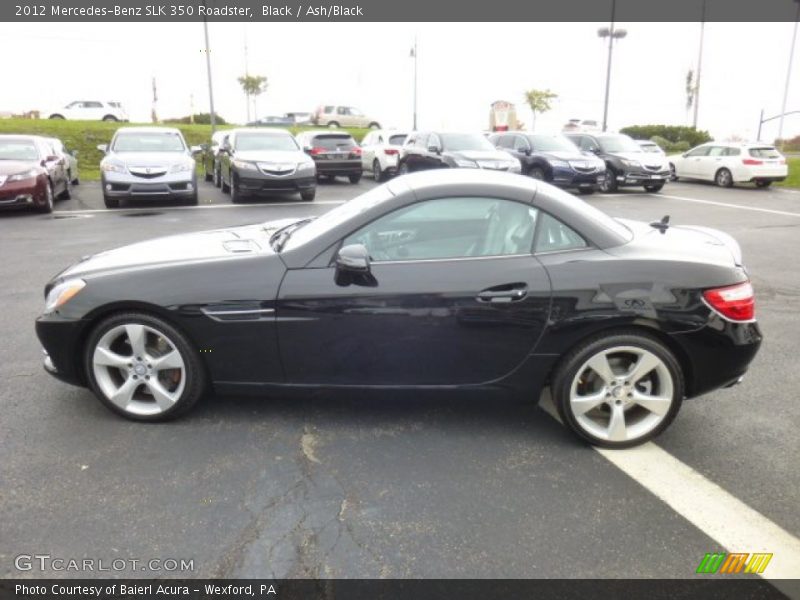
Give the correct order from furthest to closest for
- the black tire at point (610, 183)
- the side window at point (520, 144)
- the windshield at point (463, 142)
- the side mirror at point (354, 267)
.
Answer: the black tire at point (610, 183) → the side window at point (520, 144) → the windshield at point (463, 142) → the side mirror at point (354, 267)

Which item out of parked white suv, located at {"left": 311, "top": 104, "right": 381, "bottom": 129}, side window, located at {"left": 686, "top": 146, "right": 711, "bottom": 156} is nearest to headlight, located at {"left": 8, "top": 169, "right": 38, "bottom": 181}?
side window, located at {"left": 686, "top": 146, "right": 711, "bottom": 156}

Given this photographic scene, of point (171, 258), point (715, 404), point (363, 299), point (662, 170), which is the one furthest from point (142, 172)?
point (662, 170)

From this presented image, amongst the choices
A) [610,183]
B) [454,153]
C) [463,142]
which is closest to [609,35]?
[610,183]

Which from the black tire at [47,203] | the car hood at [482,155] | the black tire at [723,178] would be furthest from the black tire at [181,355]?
the black tire at [723,178]

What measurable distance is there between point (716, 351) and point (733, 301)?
11.3 inches

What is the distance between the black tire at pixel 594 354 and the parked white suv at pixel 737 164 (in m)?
19.4

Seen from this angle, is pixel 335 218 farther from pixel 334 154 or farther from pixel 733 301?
pixel 334 154

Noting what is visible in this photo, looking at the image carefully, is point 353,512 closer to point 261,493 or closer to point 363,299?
point 261,493

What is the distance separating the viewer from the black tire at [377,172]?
2095 cm

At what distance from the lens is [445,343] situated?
11.2 feet

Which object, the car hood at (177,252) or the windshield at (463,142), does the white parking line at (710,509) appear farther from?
the windshield at (463,142)

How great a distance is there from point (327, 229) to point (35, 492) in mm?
1934

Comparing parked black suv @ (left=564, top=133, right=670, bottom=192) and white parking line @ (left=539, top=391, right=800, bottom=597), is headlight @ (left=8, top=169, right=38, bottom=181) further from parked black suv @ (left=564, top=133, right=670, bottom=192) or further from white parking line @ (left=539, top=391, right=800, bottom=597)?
parked black suv @ (left=564, top=133, right=670, bottom=192)

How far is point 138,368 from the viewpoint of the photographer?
361 centimetres
